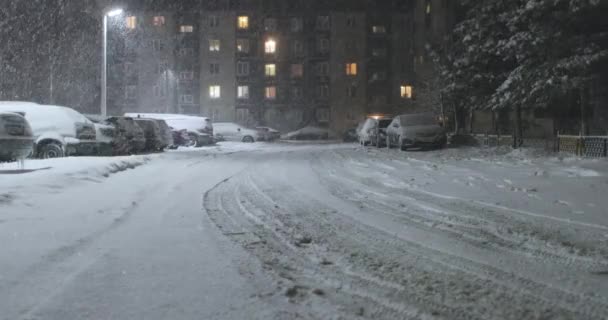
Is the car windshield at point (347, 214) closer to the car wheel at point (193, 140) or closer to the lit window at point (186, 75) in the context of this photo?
the car wheel at point (193, 140)

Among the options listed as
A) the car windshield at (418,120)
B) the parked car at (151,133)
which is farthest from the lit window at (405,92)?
the parked car at (151,133)

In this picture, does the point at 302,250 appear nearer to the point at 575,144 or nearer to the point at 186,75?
the point at 575,144

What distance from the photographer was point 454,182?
12.8 m

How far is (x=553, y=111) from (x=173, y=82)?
49142 millimetres

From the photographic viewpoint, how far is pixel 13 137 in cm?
1395

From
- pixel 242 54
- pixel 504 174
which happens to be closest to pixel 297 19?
pixel 242 54

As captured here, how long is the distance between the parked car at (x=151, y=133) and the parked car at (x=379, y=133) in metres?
13.0

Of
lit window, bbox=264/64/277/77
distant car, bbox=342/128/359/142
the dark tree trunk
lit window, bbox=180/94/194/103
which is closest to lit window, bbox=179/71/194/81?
lit window, bbox=180/94/194/103

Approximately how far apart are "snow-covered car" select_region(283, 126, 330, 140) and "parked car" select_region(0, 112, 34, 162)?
4871cm

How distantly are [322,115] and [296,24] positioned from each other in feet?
38.8

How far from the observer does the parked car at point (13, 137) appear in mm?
13773

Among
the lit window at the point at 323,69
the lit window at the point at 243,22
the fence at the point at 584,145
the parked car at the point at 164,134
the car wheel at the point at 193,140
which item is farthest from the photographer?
the lit window at the point at 323,69

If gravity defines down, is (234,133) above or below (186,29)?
below

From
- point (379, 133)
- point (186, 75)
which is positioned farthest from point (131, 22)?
point (379, 133)
